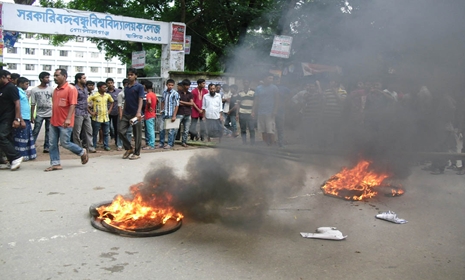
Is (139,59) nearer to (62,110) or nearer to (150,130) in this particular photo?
(150,130)

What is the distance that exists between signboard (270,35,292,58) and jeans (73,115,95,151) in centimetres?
425

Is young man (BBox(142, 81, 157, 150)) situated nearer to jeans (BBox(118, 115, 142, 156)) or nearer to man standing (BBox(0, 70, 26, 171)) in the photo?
jeans (BBox(118, 115, 142, 156))

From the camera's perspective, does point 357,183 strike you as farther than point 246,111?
No

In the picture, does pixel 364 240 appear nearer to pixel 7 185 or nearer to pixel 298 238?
pixel 298 238

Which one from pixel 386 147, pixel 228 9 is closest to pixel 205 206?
pixel 386 147

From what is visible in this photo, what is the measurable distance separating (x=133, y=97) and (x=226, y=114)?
445 centimetres

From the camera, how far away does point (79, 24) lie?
11086 mm

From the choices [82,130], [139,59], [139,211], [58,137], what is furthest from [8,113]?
[139,59]

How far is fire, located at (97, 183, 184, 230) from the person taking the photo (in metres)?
4.25

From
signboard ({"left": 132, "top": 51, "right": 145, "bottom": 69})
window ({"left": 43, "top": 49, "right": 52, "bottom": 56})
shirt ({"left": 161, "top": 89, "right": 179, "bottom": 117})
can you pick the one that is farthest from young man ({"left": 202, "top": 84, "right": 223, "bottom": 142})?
window ({"left": 43, "top": 49, "right": 52, "bottom": 56})

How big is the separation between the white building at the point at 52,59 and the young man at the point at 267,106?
4594 cm

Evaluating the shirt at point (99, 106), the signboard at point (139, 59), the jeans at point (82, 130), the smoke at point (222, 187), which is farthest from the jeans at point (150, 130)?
the signboard at point (139, 59)

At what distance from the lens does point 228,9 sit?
18.7 meters

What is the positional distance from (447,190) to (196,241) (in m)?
4.41
